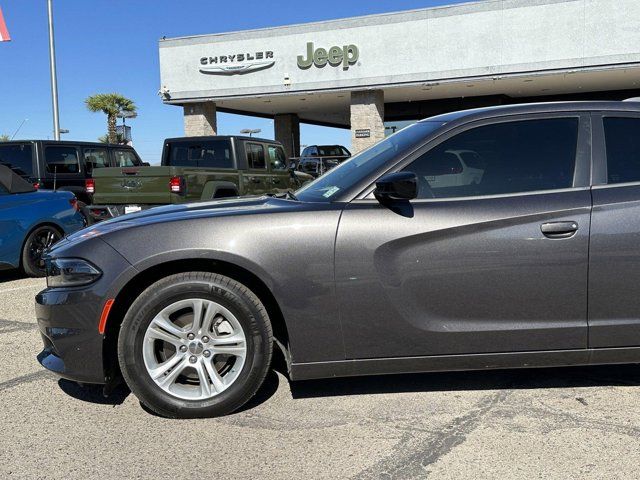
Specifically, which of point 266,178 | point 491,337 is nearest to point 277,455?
point 491,337

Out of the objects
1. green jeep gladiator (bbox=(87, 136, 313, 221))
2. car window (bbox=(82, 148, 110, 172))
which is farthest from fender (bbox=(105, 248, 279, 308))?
car window (bbox=(82, 148, 110, 172))

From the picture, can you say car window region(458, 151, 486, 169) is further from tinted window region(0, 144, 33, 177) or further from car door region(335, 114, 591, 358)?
tinted window region(0, 144, 33, 177)

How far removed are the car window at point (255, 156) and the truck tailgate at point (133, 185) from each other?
2124 millimetres

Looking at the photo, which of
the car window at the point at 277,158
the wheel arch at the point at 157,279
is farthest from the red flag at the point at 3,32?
the wheel arch at the point at 157,279

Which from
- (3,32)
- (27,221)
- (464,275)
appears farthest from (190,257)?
(3,32)

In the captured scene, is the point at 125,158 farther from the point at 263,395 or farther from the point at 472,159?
the point at 472,159

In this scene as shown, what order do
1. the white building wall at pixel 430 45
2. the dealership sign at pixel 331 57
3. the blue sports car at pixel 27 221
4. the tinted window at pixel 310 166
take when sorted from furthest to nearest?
the dealership sign at pixel 331 57 < the tinted window at pixel 310 166 < the white building wall at pixel 430 45 < the blue sports car at pixel 27 221

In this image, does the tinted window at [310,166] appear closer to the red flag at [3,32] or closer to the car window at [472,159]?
the red flag at [3,32]

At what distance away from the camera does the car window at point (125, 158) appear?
12716 millimetres

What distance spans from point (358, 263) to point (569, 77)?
2256 cm

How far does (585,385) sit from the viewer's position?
3768 mm

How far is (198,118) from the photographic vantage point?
26891 millimetres

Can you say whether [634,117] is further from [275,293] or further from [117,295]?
[117,295]

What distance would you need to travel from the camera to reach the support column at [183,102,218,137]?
26.9m
